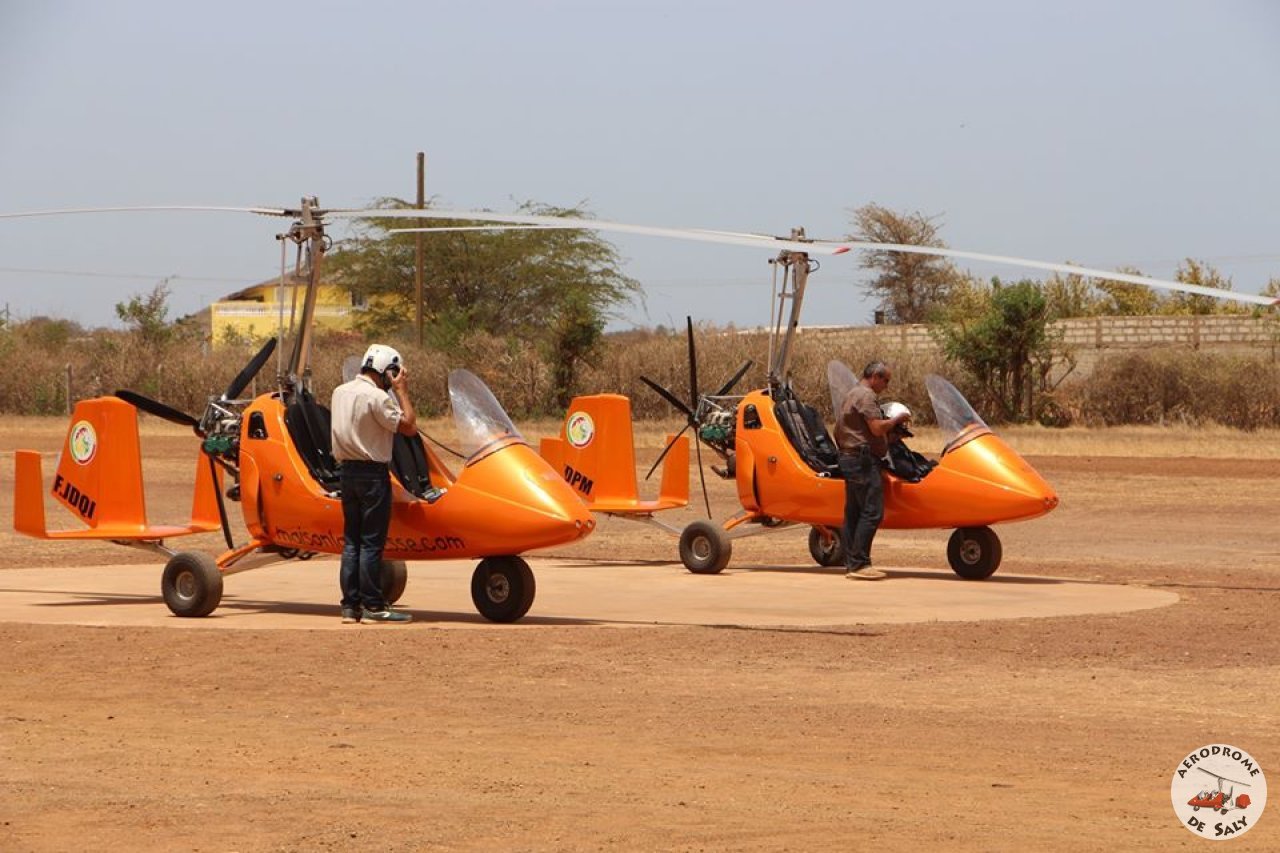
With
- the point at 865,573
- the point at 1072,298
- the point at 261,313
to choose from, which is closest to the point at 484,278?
the point at 1072,298

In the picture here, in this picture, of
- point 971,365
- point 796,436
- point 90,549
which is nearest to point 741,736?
point 796,436

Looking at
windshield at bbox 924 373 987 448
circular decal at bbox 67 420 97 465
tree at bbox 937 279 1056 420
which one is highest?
tree at bbox 937 279 1056 420

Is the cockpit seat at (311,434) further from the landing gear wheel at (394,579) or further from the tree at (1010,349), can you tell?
the tree at (1010,349)

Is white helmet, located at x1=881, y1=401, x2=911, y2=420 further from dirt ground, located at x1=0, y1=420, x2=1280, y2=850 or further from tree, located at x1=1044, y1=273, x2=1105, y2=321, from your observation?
tree, located at x1=1044, y1=273, x2=1105, y2=321

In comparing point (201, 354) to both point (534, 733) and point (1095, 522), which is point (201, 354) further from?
point (534, 733)

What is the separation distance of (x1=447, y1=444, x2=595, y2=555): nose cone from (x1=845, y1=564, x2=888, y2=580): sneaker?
402 centimetres

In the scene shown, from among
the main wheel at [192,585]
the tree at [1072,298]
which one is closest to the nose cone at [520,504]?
the main wheel at [192,585]

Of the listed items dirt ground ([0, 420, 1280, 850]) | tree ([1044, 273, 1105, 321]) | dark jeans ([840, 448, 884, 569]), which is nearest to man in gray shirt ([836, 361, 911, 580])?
dark jeans ([840, 448, 884, 569])

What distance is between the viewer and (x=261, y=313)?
110m

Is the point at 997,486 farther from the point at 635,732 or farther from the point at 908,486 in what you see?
the point at 635,732

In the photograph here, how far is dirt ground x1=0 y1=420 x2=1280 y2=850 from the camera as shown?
276 inches

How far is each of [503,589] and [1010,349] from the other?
1482 inches

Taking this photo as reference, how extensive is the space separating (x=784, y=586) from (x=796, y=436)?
1.79m

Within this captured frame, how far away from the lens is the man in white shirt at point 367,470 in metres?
12.8
